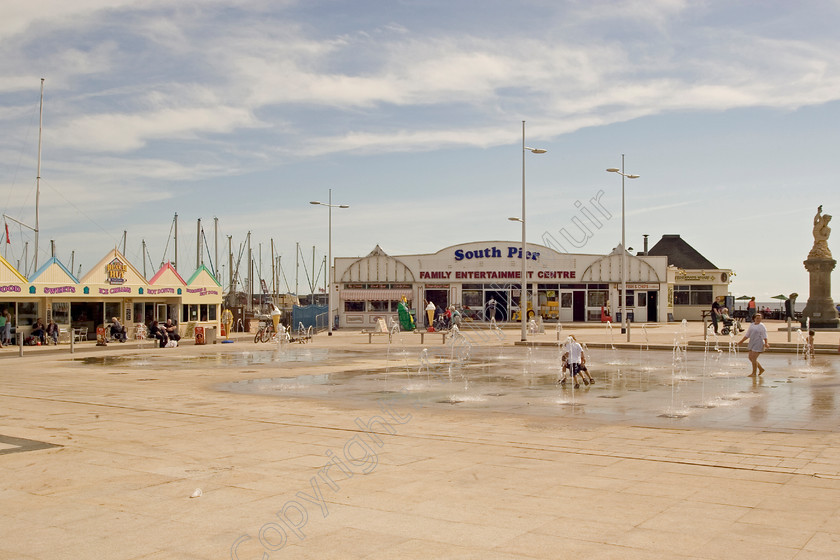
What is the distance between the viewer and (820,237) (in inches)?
1597

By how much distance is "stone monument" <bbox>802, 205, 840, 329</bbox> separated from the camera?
40281mm

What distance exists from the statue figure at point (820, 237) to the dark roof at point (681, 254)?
35.4 meters

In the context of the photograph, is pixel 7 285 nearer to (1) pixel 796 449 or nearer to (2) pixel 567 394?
(2) pixel 567 394

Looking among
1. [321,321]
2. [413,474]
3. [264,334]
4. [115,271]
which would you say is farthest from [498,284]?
[413,474]

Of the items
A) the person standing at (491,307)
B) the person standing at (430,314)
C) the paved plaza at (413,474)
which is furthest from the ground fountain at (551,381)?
the person standing at (491,307)

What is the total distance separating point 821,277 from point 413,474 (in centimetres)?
3817

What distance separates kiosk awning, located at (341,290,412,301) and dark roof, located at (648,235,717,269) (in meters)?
32.6

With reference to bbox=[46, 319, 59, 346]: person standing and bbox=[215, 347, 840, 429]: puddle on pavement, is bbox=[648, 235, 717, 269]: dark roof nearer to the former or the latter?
bbox=[215, 347, 840, 429]: puddle on pavement

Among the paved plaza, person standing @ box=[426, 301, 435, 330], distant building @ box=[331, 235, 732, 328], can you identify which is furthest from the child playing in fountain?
distant building @ box=[331, 235, 732, 328]

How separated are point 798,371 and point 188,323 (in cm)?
3251

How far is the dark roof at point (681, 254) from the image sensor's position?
252 feet

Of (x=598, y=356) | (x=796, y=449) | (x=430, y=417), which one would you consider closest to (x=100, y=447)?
(x=430, y=417)

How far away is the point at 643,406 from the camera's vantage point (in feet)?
48.0

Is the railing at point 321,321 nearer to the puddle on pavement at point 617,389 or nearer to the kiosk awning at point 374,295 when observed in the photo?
the kiosk awning at point 374,295
